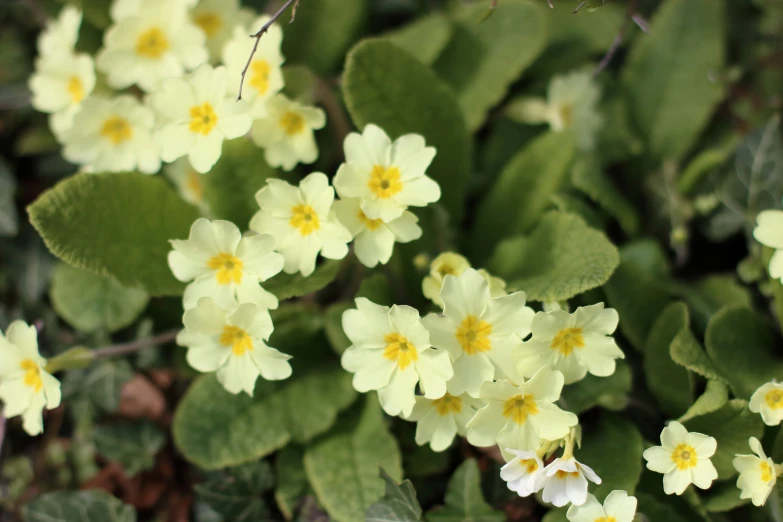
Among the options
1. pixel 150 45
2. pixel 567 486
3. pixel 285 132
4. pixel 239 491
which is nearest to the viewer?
pixel 567 486

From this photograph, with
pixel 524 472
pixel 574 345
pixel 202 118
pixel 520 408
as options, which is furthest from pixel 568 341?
pixel 202 118

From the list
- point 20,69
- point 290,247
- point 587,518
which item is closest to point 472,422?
point 587,518

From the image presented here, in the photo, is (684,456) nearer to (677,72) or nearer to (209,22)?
(677,72)

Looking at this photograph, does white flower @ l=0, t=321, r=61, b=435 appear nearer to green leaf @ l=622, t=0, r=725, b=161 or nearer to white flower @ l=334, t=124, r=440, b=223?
white flower @ l=334, t=124, r=440, b=223

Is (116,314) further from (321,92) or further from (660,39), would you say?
(660,39)

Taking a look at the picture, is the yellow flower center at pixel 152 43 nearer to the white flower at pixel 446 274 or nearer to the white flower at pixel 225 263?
the white flower at pixel 225 263

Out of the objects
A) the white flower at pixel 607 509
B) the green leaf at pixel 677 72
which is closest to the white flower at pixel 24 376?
the white flower at pixel 607 509
